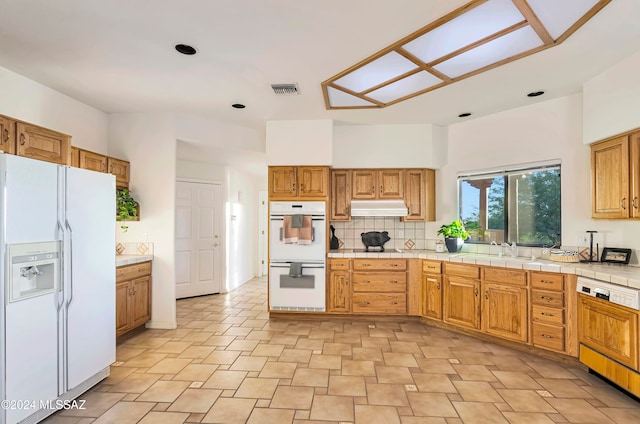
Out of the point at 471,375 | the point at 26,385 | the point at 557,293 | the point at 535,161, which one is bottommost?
the point at 471,375

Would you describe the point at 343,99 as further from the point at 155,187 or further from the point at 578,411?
the point at 578,411

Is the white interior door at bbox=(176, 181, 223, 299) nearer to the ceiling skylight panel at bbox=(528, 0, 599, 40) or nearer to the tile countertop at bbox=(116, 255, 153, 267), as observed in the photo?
the tile countertop at bbox=(116, 255, 153, 267)

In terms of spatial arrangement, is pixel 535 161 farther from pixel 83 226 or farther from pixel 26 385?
pixel 26 385

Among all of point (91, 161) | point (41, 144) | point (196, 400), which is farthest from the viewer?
point (91, 161)

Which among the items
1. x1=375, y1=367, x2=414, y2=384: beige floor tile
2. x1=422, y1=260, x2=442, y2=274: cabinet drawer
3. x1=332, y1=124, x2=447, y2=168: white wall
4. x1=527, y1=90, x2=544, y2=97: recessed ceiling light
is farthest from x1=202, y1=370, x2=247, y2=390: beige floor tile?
x1=527, y1=90, x2=544, y2=97: recessed ceiling light

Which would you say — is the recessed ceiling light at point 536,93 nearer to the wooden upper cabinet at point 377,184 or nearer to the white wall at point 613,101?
the white wall at point 613,101

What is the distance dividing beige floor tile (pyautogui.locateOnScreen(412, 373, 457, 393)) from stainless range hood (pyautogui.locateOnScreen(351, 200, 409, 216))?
2171mm

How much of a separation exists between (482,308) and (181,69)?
3.96 metres

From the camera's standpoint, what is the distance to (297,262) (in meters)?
4.40

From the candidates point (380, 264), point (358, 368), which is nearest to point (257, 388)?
point (358, 368)

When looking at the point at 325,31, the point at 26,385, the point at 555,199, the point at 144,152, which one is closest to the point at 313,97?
the point at 325,31

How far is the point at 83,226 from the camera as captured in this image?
254 centimetres

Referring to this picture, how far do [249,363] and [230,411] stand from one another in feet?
2.54

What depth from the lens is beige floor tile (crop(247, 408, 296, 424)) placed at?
7.21 ft
